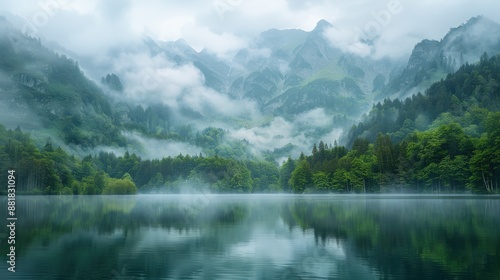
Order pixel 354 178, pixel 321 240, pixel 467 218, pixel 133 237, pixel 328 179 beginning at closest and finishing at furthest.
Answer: pixel 321 240
pixel 133 237
pixel 467 218
pixel 354 178
pixel 328 179

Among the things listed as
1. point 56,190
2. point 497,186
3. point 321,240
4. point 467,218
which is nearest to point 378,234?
point 321,240

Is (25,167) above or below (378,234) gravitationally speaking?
above

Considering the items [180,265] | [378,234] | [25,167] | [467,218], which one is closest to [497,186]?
[467,218]

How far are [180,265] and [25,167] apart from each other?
507 feet

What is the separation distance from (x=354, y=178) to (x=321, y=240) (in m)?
145

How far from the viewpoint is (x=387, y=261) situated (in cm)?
2766

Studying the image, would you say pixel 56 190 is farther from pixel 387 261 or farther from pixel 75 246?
pixel 387 261

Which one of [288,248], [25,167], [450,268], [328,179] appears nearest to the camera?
[450,268]

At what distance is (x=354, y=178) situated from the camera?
178875 millimetres

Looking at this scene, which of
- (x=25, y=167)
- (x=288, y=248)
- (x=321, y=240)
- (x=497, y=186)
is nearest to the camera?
(x=288, y=248)

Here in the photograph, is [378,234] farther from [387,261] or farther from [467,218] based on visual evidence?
[467,218]

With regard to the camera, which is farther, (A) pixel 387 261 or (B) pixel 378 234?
(B) pixel 378 234

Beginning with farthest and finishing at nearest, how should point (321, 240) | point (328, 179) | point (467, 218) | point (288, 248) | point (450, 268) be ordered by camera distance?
point (328, 179) → point (467, 218) → point (321, 240) → point (288, 248) → point (450, 268)

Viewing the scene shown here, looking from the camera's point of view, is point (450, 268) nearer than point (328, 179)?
Yes
